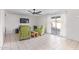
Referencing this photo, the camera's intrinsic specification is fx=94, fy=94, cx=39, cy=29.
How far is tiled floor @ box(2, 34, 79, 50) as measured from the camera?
1.23m

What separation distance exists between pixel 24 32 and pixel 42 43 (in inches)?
11.5

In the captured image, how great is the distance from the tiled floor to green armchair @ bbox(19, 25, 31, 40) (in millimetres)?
54

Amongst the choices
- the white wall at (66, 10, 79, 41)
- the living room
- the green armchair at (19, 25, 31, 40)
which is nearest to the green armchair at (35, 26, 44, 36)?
the living room

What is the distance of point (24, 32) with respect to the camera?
123cm

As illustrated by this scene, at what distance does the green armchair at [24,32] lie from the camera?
123 cm

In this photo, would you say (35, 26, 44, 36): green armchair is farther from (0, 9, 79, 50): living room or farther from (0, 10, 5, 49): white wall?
(0, 10, 5, 49): white wall

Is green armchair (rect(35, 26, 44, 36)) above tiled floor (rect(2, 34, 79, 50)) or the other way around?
above

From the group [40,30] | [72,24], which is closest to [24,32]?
[40,30]

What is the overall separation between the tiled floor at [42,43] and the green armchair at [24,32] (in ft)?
0.18

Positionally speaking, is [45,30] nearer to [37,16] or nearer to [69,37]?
[37,16]

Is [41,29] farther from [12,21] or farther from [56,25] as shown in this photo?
[12,21]

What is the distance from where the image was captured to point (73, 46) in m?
1.22
